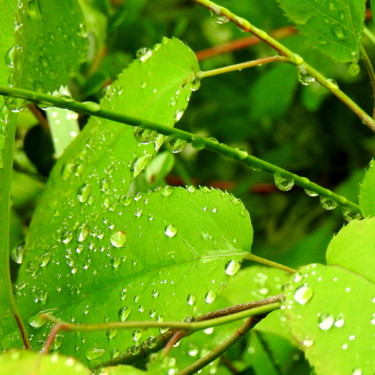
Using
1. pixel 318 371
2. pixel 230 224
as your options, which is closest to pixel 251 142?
pixel 230 224

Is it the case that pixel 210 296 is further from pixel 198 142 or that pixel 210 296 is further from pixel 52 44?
pixel 52 44

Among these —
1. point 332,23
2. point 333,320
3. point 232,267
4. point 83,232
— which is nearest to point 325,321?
point 333,320

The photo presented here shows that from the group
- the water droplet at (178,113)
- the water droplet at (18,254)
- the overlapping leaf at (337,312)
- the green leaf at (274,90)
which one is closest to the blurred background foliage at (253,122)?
the green leaf at (274,90)

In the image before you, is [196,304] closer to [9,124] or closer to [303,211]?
[9,124]

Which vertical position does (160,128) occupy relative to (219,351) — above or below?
above

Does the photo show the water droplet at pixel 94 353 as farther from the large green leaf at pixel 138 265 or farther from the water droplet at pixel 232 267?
the water droplet at pixel 232 267
